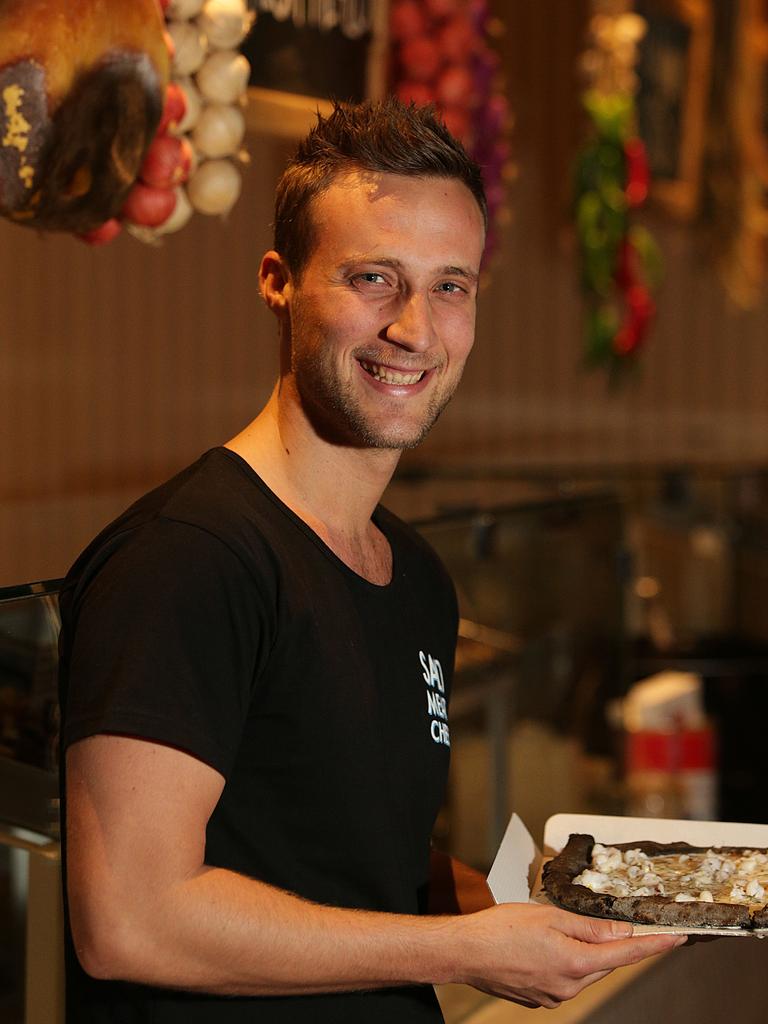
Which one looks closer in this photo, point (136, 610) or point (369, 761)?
point (136, 610)

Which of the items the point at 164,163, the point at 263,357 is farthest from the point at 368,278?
the point at 263,357

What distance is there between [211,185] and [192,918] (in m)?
1.51

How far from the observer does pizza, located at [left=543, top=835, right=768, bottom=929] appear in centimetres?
135

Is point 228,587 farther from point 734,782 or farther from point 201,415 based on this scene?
point 734,782

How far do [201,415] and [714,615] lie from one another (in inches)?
89.9

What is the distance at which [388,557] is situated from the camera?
5.13 ft

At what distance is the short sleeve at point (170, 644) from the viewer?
111cm

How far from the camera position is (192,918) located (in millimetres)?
1118

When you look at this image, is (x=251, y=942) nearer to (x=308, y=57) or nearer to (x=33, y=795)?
(x=33, y=795)

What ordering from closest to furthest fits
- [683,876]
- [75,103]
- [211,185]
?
[683,876] → [75,103] → [211,185]

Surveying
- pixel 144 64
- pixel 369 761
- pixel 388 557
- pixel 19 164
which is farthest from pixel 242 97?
pixel 369 761

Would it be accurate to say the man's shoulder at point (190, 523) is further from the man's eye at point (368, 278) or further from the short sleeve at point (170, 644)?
the man's eye at point (368, 278)

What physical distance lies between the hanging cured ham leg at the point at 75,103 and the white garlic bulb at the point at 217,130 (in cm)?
19

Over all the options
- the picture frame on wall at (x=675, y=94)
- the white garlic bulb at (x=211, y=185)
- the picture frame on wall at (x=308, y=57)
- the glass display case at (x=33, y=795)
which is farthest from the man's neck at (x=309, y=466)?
the picture frame on wall at (x=675, y=94)
